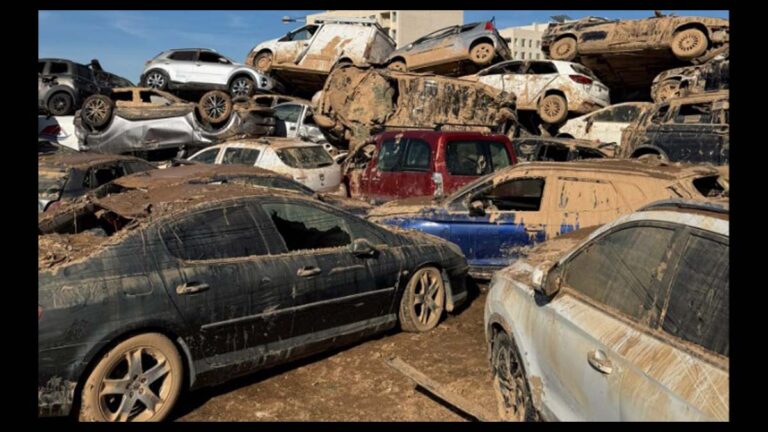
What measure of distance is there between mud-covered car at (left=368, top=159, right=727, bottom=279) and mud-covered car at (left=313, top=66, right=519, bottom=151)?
6607 mm

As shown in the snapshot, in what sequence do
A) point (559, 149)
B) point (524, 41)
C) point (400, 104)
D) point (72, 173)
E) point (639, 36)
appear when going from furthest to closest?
point (524, 41) < point (639, 36) < point (400, 104) < point (559, 149) < point (72, 173)

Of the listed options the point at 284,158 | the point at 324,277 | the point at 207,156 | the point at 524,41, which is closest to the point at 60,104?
the point at 207,156

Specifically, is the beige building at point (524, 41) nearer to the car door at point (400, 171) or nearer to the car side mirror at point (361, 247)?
the car door at point (400, 171)

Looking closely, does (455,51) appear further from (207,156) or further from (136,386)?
(136,386)

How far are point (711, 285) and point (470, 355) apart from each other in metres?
2.82

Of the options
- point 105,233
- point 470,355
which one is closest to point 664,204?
point 470,355

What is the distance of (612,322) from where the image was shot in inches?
104

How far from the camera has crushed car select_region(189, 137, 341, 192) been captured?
33.0 ft

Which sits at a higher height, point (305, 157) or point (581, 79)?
point (581, 79)

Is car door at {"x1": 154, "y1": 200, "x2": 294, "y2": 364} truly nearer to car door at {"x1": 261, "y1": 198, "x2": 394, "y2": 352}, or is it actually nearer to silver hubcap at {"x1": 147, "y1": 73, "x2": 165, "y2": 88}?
car door at {"x1": 261, "y1": 198, "x2": 394, "y2": 352}

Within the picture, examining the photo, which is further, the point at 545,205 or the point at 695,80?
the point at 695,80

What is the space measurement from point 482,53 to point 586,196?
44.1 feet

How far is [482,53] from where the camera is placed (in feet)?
60.5
